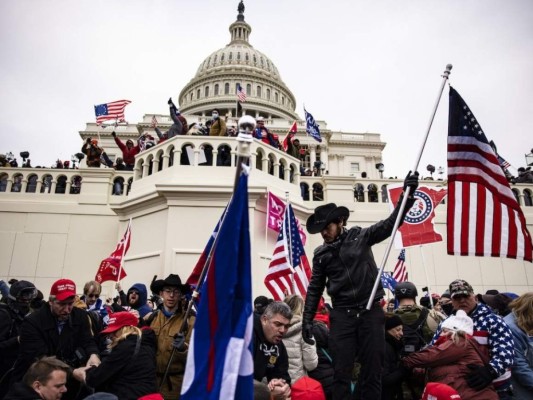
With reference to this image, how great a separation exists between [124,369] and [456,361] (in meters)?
3.00

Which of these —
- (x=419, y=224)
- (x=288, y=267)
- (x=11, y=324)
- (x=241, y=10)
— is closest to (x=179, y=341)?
(x=11, y=324)

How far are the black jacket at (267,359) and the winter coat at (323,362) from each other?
73cm

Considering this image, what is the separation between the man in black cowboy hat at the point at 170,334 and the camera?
13.6 ft

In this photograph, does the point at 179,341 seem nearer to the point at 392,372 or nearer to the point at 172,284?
the point at 172,284

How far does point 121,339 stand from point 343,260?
227 cm

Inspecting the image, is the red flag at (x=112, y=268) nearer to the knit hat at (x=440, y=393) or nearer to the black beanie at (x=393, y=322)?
the black beanie at (x=393, y=322)

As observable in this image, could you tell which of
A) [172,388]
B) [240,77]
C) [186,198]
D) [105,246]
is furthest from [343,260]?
[240,77]

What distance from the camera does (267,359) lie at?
4043 mm

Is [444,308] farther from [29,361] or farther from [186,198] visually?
[186,198]

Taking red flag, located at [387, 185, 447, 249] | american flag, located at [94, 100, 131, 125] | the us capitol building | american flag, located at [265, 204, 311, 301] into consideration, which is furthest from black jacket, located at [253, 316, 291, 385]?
american flag, located at [94, 100, 131, 125]

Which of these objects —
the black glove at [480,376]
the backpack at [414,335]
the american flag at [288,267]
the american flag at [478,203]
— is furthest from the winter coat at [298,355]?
the american flag at [288,267]

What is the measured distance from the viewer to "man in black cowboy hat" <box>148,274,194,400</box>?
4156 mm

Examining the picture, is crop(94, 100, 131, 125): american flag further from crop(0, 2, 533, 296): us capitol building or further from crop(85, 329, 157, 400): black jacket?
crop(85, 329, 157, 400): black jacket

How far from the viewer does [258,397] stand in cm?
293
